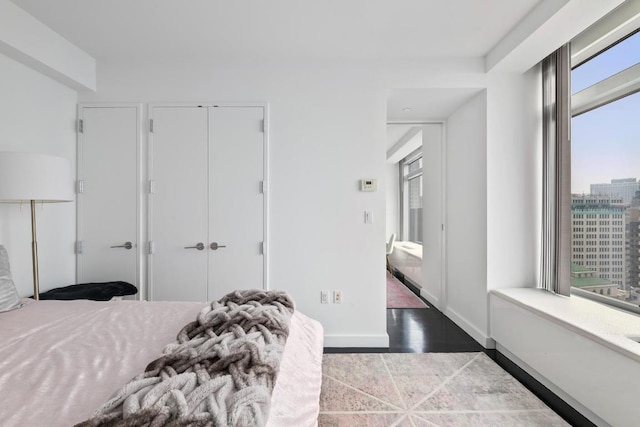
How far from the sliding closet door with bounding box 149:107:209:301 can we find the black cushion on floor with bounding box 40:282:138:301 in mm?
222

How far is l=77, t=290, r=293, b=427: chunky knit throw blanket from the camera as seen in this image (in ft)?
2.37

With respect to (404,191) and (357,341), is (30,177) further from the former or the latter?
(404,191)

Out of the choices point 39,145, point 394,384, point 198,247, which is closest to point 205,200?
point 198,247

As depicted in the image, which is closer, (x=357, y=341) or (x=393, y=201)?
(x=357, y=341)

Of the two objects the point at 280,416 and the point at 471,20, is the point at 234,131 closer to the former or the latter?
the point at 471,20

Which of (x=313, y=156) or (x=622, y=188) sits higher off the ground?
(x=313, y=156)

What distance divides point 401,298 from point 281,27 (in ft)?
11.5

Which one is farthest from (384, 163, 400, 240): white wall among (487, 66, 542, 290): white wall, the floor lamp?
the floor lamp

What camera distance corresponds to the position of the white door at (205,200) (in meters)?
→ 2.61

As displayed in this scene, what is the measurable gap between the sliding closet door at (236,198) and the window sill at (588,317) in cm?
215

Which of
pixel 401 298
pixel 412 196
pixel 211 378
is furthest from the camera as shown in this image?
pixel 412 196

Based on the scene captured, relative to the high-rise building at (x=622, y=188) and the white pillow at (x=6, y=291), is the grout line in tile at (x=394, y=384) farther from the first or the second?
the white pillow at (x=6, y=291)

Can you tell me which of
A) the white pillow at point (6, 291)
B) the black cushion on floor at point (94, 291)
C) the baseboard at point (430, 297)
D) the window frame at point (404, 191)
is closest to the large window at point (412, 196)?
the window frame at point (404, 191)

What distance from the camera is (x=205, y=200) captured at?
2609 millimetres
